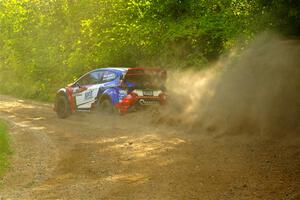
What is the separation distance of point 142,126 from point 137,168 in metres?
5.05

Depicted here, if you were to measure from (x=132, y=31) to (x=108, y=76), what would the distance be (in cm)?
394

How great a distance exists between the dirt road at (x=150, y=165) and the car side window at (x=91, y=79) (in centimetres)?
260

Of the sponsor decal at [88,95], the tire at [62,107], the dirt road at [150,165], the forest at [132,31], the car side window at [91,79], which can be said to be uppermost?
the forest at [132,31]

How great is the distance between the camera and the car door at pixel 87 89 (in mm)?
15516

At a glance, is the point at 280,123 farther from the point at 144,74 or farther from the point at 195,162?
the point at 144,74

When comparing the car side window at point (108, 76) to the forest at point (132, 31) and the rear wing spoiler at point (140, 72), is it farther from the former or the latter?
the forest at point (132, 31)

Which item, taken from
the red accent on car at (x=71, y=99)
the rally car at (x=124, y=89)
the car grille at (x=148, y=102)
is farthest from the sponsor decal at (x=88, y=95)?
the car grille at (x=148, y=102)

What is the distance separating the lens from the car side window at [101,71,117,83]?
1498 cm

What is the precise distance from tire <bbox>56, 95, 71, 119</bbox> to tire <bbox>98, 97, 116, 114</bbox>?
6.58ft

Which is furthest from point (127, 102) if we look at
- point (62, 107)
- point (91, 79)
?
point (62, 107)

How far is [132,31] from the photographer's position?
18547mm

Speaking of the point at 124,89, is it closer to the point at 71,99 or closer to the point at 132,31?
the point at 71,99

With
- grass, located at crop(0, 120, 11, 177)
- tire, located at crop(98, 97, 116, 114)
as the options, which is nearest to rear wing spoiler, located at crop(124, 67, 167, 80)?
tire, located at crop(98, 97, 116, 114)

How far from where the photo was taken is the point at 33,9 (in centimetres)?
2808
